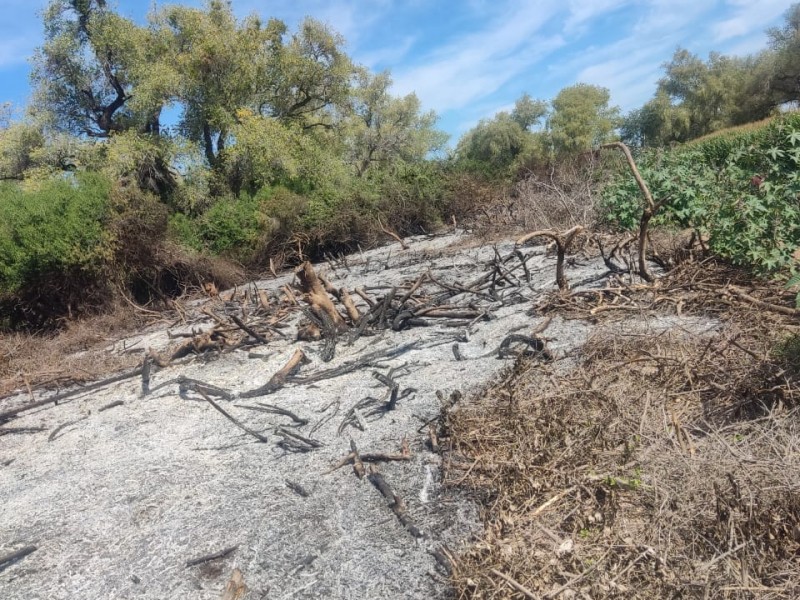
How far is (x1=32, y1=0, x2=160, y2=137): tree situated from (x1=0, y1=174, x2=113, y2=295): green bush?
7764 millimetres

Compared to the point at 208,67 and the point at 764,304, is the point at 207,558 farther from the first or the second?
the point at 208,67

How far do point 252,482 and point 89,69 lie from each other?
18.9 m

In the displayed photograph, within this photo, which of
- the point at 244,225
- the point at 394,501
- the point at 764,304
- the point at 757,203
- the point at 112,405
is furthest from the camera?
the point at 244,225

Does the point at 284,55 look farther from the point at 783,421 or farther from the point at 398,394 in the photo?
the point at 783,421

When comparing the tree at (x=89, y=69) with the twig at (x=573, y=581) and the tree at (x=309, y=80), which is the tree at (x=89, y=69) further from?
the twig at (x=573, y=581)

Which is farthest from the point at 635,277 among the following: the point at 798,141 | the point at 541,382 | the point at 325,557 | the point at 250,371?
the point at 325,557

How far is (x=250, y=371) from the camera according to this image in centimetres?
650

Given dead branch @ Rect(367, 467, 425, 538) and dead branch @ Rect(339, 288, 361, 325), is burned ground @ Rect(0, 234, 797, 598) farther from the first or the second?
dead branch @ Rect(339, 288, 361, 325)

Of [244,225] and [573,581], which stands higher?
[244,225]

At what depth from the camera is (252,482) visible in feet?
13.2

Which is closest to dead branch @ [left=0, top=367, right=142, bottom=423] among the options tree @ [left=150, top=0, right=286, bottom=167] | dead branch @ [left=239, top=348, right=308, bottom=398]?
dead branch @ [left=239, top=348, right=308, bottom=398]

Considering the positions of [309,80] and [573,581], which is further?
[309,80]

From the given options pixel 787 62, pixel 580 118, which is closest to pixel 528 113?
pixel 580 118

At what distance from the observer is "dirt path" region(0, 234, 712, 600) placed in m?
3.13
